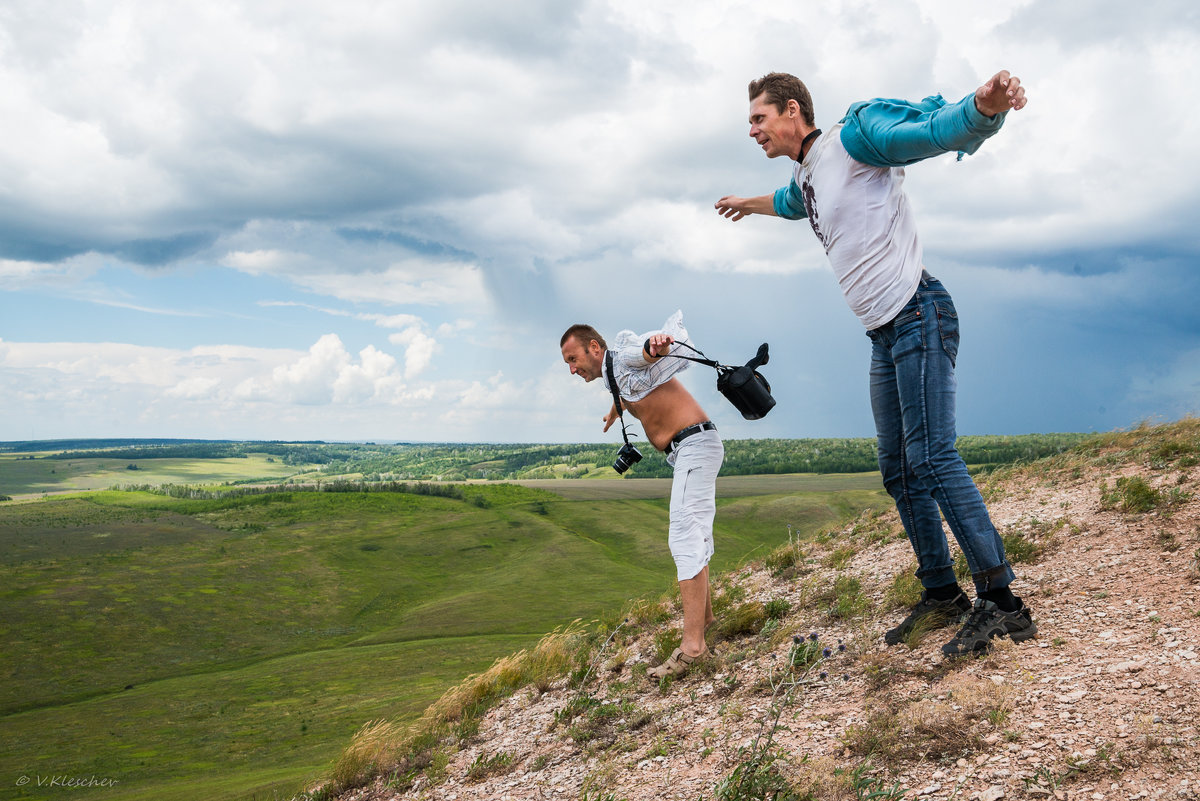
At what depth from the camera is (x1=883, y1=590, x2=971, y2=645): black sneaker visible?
430cm

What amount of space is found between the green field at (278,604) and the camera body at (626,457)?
3.98 m

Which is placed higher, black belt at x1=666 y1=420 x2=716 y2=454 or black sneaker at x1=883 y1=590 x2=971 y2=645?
black belt at x1=666 y1=420 x2=716 y2=454

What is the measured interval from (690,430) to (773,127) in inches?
84.5

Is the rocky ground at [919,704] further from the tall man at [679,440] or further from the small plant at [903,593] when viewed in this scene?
the tall man at [679,440]

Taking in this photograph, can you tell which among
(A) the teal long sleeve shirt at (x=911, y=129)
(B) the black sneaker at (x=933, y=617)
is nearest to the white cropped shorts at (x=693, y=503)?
(B) the black sneaker at (x=933, y=617)

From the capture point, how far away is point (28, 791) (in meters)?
10.3

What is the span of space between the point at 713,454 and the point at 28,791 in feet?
39.0

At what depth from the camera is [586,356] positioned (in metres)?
5.33

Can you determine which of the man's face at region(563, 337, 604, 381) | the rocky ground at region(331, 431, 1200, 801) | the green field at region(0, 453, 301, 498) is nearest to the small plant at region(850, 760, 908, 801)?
the rocky ground at region(331, 431, 1200, 801)

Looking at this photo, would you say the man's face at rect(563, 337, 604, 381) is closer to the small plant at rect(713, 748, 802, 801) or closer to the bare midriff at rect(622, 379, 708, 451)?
the bare midriff at rect(622, 379, 708, 451)

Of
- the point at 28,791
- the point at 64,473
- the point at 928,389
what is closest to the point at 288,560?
the point at 28,791

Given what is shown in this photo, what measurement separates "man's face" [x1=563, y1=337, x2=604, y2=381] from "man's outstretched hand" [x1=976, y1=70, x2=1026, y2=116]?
299cm

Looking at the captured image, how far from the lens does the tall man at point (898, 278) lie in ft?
11.8

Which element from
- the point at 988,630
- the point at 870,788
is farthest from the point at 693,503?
the point at 870,788
